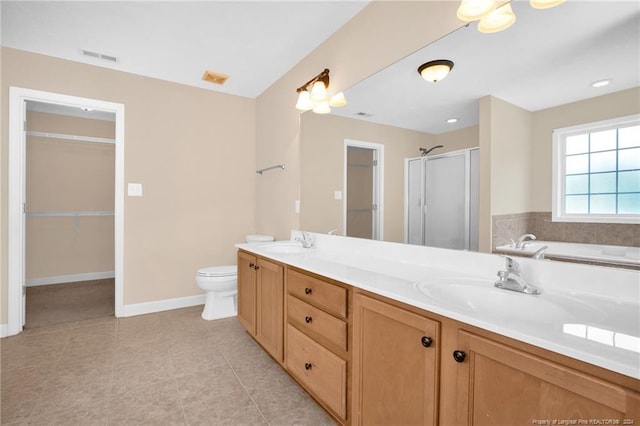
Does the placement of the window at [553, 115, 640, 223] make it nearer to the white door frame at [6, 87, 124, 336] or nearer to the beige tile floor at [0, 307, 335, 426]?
the beige tile floor at [0, 307, 335, 426]

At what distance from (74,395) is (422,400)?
1.96 meters

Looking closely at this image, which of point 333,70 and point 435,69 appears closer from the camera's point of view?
point 435,69

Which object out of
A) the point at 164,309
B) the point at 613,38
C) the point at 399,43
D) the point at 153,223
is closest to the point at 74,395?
the point at 164,309

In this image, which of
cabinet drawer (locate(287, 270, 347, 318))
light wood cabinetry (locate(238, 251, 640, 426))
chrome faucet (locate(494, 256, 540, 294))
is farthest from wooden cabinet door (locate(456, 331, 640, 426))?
cabinet drawer (locate(287, 270, 347, 318))

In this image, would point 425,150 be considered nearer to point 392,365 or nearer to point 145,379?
point 392,365

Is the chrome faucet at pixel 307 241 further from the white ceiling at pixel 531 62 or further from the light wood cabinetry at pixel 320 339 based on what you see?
the white ceiling at pixel 531 62

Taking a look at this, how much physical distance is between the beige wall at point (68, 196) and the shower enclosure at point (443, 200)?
4.51 metres

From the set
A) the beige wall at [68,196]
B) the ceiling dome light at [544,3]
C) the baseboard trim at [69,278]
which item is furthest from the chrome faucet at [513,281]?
the beige wall at [68,196]

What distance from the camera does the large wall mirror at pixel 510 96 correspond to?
3.28 ft

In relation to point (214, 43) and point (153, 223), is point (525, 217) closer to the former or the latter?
point (214, 43)

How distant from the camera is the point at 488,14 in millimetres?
1283

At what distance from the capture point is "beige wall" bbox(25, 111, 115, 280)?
397cm

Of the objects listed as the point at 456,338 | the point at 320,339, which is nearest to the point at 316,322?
the point at 320,339

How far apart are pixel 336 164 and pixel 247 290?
1211mm
